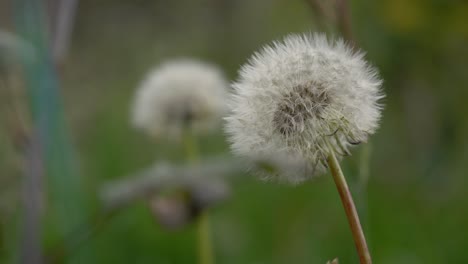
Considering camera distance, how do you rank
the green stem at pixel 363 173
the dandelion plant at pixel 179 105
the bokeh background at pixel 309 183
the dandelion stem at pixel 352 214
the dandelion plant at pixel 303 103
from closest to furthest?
the dandelion stem at pixel 352 214, the dandelion plant at pixel 303 103, the green stem at pixel 363 173, the bokeh background at pixel 309 183, the dandelion plant at pixel 179 105

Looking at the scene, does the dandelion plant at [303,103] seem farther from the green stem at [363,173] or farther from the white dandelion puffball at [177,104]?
the white dandelion puffball at [177,104]

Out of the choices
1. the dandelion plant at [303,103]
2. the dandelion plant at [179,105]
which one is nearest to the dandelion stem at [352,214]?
the dandelion plant at [303,103]

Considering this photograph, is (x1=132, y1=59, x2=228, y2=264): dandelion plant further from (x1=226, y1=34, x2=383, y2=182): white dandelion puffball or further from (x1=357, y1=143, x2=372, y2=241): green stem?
(x1=226, y1=34, x2=383, y2=182): white dandelion puffball

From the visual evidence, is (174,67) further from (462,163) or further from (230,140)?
(462,163)

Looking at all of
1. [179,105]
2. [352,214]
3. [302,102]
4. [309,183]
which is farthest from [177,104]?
[309,183]

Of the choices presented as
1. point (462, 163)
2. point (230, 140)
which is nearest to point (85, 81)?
point (462, 163)

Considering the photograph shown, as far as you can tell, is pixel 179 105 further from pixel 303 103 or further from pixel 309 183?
pixel 309 183

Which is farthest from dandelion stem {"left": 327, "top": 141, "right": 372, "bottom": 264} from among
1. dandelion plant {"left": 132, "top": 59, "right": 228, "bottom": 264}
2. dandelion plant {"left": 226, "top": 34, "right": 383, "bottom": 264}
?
dandelion plant {"left": 132, "top": 59, "right": 228, "bottom": 264}
